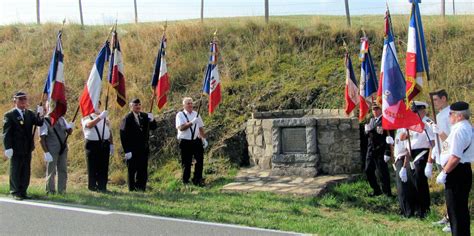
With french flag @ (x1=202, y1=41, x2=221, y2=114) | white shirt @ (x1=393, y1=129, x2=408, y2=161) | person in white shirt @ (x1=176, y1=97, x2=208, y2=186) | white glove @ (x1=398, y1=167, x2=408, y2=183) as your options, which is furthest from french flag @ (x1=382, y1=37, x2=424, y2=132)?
french flag @ (x1=202, y1=41, x2=221, y2=114)

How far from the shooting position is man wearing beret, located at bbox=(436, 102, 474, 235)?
6.45m

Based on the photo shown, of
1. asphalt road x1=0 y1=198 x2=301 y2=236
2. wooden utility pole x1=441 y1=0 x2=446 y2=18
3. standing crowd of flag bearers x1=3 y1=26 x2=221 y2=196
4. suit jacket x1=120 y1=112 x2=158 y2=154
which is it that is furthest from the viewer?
wooden utility pole x1=441 y1=0 x2=446 y2=18

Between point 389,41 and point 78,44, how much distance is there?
16.0 metres

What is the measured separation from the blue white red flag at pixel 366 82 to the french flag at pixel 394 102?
2731mm

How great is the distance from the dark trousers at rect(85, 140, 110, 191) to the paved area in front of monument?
97.1 inches

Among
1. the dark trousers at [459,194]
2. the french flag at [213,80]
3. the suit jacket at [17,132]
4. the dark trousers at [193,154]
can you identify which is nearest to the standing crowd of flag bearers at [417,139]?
the dark trousers at [459,194]

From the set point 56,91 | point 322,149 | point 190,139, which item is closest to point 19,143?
point 56,91

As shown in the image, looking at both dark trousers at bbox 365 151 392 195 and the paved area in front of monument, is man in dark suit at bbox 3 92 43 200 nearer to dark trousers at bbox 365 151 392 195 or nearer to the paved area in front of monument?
the paved area in front of monument

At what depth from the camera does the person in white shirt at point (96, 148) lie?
36.7ft

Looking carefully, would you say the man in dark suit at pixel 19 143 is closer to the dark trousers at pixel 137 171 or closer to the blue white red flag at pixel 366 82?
the dark trousers at pixel 137 171

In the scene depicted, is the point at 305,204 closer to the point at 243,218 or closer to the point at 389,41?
the point at 243,218

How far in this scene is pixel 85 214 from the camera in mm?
8391

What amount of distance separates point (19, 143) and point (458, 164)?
7.30 meters

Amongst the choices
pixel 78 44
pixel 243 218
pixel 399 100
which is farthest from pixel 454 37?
pixel 78 44
